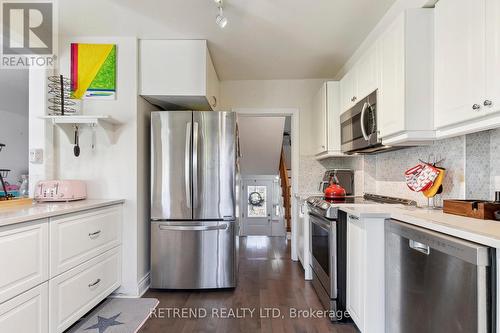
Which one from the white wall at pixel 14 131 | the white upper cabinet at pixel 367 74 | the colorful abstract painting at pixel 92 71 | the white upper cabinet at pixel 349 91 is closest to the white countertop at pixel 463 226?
the white upper cabinet at pixel 367 74

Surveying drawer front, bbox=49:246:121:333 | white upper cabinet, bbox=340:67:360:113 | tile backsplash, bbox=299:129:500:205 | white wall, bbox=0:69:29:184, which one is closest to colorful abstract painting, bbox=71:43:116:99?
drawer front, bbox=49:246:121:333

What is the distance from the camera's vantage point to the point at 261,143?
4.61 metres

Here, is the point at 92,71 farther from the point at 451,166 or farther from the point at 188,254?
the point at 451,166

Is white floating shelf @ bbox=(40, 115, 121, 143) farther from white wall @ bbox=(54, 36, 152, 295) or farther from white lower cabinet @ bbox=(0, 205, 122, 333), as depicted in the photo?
white lower cabinet @ bbox=(0, 205, 122, 333)

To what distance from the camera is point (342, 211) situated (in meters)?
2.03

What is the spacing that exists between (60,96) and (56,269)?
151 centimetres

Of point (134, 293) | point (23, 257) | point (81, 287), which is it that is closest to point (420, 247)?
point (23, 257)

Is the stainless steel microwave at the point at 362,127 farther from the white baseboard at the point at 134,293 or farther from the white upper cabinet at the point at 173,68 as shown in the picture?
the white baseboard at the point at 134,293

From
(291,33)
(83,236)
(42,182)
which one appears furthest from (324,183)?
(42,182)

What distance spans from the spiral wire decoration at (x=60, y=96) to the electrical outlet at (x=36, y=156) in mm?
359

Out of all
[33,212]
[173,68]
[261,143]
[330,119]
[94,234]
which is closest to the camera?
[33,212]

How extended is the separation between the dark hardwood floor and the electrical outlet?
1521 millimetres

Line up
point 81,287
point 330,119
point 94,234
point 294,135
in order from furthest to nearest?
1. point 294,135
2. point 330,119
3. point 94,234
4. point 81,287

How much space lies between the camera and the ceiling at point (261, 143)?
4.32m
